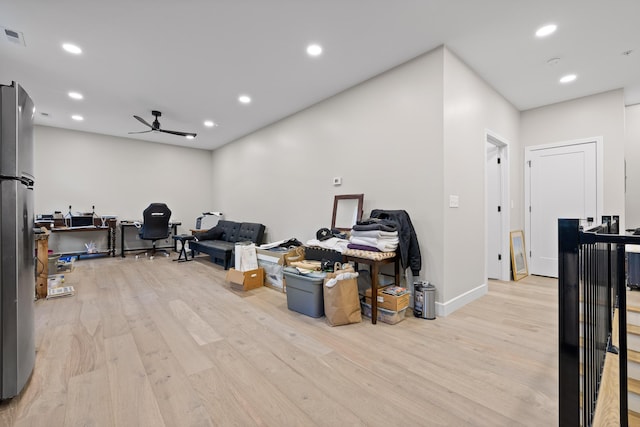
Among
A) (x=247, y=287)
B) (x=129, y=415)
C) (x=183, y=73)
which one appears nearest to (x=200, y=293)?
(x=247, y=287)

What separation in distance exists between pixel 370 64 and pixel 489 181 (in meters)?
2.75

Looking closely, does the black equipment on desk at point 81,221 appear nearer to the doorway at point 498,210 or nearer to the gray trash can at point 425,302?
the gray trash can at point 425,302

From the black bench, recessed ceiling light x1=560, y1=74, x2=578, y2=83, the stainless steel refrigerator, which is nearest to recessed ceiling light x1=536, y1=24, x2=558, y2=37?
recessed ceiling light x1=560, y1=74, x2=578, y2=83

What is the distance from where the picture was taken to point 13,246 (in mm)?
1546

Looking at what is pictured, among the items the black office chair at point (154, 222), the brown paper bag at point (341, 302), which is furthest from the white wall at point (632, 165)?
the black office chair at point (154, 222)

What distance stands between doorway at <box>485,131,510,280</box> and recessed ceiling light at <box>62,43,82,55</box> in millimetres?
5406

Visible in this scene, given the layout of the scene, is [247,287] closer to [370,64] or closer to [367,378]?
[367,378]

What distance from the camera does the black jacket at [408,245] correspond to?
9.18ft

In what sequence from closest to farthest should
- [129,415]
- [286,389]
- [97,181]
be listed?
[129,415], [286,389], [97,181]

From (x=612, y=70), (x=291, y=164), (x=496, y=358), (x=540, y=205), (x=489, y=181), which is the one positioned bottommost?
(x=496, y=358)

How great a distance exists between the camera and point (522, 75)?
339cm

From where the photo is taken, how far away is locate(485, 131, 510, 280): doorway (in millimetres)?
4094

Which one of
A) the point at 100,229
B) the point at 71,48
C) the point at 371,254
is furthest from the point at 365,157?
the point at 100,229

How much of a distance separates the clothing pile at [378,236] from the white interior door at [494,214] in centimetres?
235
